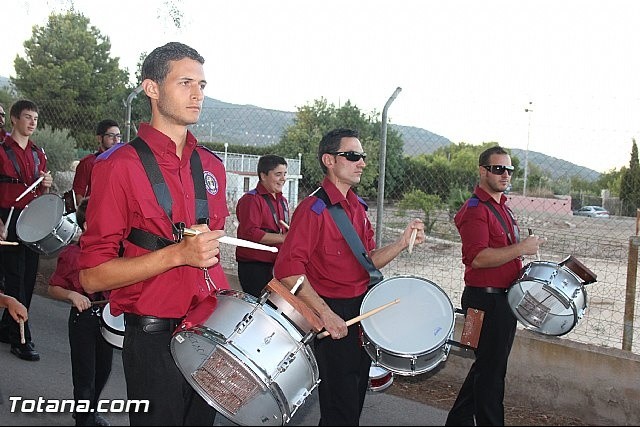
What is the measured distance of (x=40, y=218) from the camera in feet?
21.8

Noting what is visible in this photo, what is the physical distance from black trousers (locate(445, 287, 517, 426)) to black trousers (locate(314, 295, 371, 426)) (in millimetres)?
1046

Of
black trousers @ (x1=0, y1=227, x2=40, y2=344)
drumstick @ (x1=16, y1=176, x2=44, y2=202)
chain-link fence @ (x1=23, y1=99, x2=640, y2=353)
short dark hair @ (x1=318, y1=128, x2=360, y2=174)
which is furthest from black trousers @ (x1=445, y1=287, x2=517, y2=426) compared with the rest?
drumstick @ (x1=16, y1=176, x2=44, y2=202)

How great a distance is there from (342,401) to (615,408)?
262 centimetres

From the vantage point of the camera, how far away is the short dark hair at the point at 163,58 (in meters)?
2.89

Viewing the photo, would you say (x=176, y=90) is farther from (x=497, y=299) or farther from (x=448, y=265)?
(x=448, y=265)

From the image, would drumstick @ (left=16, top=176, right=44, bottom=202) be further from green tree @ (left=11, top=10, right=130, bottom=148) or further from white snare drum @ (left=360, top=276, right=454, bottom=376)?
green tree @ (left=11, top=10, right=130, bottom=148)

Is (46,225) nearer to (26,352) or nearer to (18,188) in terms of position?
(18,188)

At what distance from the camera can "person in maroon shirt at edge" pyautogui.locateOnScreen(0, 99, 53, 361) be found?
705cm

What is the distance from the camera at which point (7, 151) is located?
7.31 meters

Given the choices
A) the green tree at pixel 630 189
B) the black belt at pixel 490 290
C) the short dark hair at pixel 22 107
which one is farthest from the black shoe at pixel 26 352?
the green tree at pixel 630 189

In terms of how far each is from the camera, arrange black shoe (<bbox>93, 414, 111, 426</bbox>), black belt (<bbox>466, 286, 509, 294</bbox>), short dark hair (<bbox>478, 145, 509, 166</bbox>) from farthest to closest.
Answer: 1. short dark hair (<bbox>478, 145, 509, 166</bbox>)
2. black shoe (<bbox>93, 414, 111, 426</bbox>)
3. black belt (<bbox>466, 286, 509, 294</bbox>)

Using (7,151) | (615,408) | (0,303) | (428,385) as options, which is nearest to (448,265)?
(428,385)

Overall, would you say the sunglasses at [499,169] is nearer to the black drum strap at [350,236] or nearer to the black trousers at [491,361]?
the black trousers at [491,361]

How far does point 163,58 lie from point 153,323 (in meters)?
1.03
